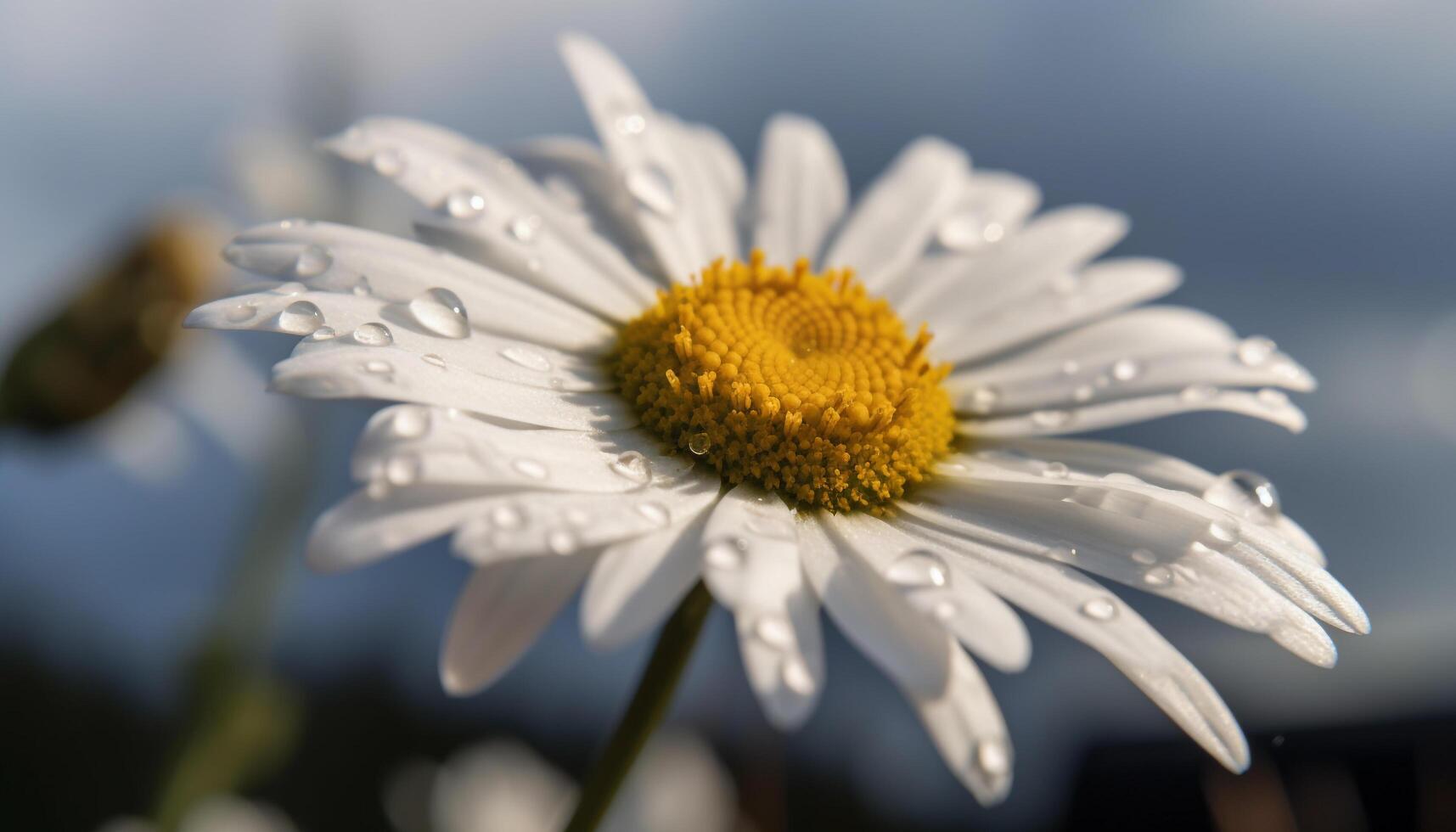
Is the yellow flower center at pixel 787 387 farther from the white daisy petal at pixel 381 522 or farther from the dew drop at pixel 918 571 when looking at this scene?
the white daisy petal at pixel 381 522

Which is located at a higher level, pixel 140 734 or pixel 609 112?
pixel 609 112

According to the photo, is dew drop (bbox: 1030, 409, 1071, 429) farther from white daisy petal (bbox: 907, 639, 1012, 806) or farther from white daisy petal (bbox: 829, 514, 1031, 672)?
white daisy petal (bbox: 907, 639, 1012, 806)

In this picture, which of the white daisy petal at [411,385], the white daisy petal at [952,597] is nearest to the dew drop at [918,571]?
the white daisy petal at [952,597]

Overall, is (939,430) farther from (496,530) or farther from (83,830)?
(83,830)

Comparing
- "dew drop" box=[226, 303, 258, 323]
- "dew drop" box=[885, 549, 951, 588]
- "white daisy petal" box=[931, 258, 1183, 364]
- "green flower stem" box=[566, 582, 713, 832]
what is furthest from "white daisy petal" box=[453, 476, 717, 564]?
"white daisy petal" box=[931, 258, 1183, 364]

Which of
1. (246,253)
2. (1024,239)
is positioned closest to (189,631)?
(246,253)

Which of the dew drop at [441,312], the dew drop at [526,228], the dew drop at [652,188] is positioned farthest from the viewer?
the dew drop at [652,188]
